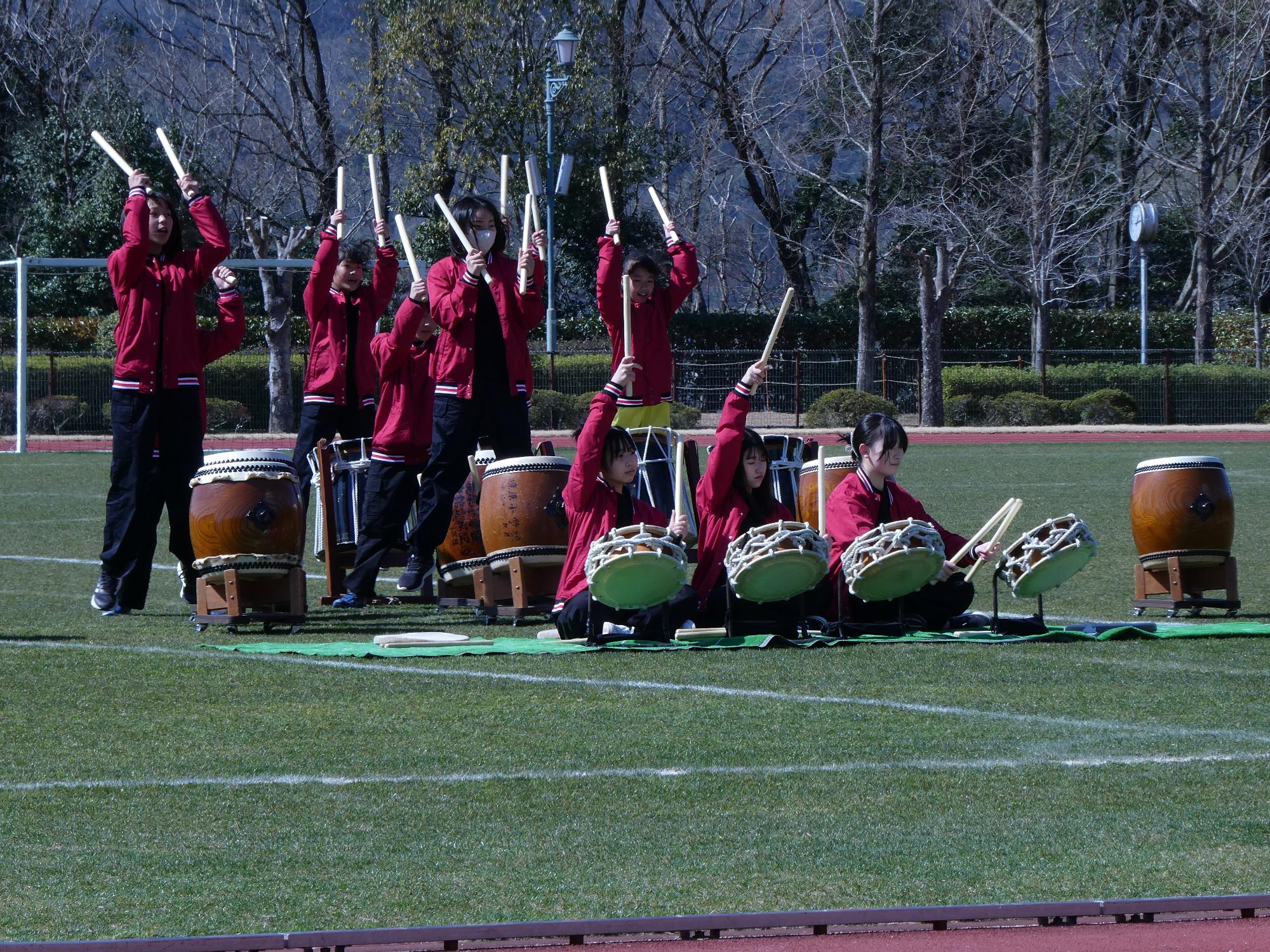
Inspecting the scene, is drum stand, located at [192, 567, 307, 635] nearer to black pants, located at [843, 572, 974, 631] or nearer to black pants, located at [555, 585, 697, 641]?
black pants, located at [555, 585, 697, 641]

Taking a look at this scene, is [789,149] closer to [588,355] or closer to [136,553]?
[588,355]

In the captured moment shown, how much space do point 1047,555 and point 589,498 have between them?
6.42 feet

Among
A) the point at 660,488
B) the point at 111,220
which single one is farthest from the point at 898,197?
the point at 660,488

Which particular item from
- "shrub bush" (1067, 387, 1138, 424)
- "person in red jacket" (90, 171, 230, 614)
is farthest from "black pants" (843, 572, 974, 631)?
"shrub bush" (1067, 387, 1138, 424)

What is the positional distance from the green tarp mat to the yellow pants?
2.53 m

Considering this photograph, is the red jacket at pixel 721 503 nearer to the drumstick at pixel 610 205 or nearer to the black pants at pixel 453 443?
the black pants at pixel 453 443

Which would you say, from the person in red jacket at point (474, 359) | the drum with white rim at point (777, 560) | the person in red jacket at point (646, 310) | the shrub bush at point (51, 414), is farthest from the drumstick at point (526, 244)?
the shrub bush at point (51, 414)

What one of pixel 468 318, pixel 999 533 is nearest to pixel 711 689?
pixel 999 533

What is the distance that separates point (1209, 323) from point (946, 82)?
28.6 feet

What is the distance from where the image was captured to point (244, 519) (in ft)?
26.8

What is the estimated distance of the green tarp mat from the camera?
24.5 ft

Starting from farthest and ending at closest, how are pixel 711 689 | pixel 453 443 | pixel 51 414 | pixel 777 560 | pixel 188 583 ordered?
pixel 51 414 < pixel 453 443 < pixel 188 583 < pixel 777 560 < pixel 711 689

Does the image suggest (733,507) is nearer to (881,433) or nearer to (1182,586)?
(881,433)

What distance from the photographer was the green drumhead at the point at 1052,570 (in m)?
Answer: 7.58
